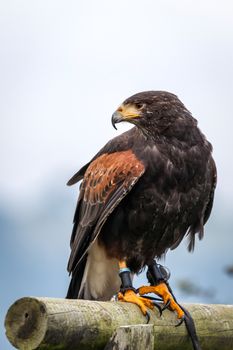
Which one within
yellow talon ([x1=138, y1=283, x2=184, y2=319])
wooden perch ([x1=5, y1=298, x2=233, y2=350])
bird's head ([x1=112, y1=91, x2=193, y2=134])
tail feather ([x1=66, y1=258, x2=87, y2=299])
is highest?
bird's head ([x1=112, y1=91, x2=193, y2=134])

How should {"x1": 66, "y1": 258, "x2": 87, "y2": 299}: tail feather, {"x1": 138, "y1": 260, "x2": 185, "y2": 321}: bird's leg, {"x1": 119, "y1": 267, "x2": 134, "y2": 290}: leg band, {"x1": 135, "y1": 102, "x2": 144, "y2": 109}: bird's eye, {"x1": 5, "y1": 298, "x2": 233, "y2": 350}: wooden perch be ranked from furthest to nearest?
1. {"x1": 66, "y1": 258, "x2": 87, "y2": 299}: tail feather
2. {"x1": 135, "y1": 102, "x2": 144, "y2": 109}: bird's eye
3. {"x1": 119, "y1": 267, "x2": 134, "y2": 290}: leg band
4. {"x1": 138, "y1": 260, "x2": 185, "y2": 321}: bird's leg
5. {"x1": 5, "y1": 298, "x2": 233, "y2": 350}: wooden perch

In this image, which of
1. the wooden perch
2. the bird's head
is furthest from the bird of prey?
the wooden perch

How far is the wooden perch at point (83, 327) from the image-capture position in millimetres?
4617

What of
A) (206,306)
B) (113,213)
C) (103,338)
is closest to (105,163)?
(113,213)

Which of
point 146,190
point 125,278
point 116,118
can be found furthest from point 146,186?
point 125,278

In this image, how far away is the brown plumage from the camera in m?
6.68

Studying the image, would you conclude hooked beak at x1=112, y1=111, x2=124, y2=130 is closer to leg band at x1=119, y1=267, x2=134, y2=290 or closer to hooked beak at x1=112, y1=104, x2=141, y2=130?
hooked beak at x1=112, y1=104, x2=141, y2=130

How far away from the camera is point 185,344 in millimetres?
5832

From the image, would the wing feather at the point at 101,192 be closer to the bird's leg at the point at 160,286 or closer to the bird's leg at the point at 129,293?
the bird's leg at the point at 129,293

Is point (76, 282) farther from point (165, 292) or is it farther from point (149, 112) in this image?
point (149, 112)

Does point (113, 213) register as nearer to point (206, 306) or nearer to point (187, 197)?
point (187, 197)

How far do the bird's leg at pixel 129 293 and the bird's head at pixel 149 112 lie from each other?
108cm

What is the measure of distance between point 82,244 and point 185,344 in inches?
52.9

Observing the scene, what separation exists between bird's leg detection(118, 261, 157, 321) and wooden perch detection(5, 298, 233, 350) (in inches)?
4.9
